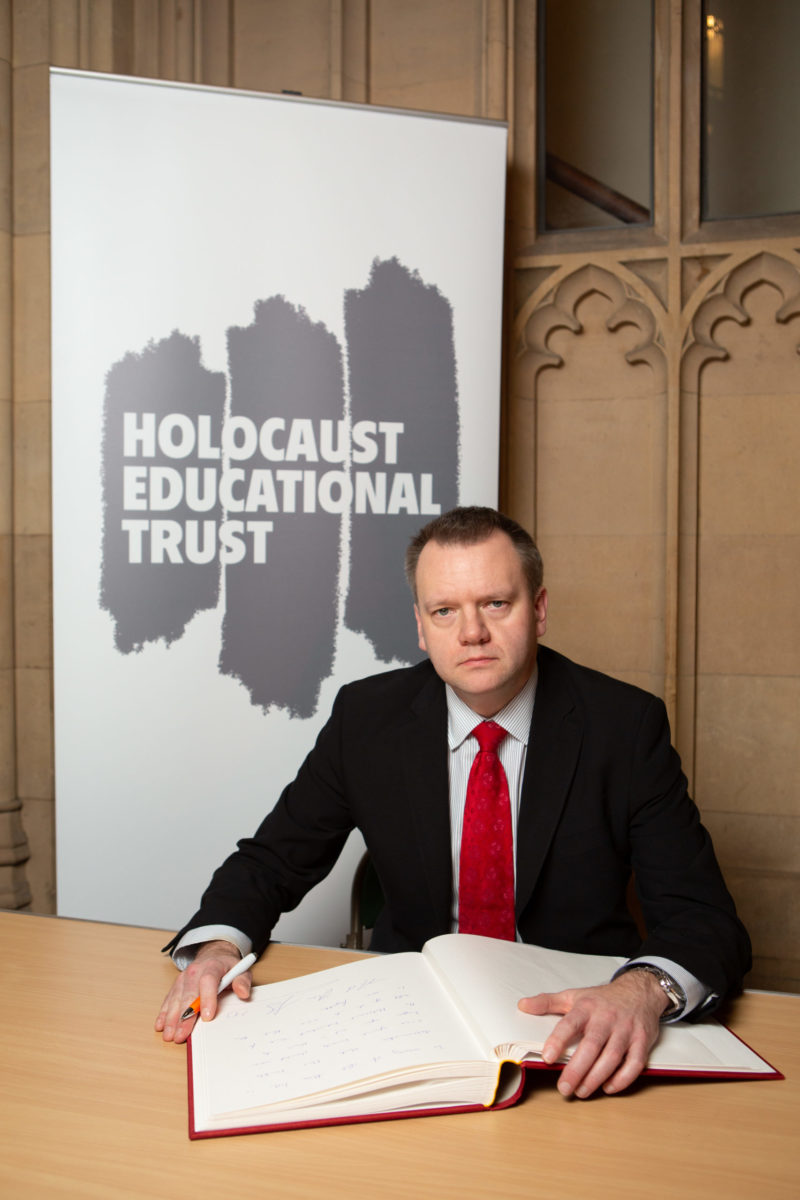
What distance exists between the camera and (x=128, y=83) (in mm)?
3010

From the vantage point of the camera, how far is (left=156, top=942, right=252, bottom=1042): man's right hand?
1293 millimetres

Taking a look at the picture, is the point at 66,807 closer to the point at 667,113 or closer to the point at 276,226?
the point at 276,226

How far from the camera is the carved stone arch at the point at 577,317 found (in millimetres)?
3529

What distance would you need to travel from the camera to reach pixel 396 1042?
1132mm

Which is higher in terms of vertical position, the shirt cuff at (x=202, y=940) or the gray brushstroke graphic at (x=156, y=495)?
the gray brushstroke graphic at (x=156, y=495)

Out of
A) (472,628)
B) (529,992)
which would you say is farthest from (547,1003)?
(472,628)

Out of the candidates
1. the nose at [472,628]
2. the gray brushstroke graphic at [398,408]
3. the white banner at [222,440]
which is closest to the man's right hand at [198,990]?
the nose at [472,628]

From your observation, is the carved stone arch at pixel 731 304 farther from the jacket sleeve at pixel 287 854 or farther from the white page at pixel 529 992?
the white page at pixel 529 992

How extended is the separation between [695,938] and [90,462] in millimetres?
2246

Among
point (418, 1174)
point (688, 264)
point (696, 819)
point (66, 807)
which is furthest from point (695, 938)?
point (688, 264)

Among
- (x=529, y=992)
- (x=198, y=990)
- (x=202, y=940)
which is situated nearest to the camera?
(x=529, y=992)

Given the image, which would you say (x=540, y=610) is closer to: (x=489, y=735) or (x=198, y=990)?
(x=489, y=735)

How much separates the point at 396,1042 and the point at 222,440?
2206mm

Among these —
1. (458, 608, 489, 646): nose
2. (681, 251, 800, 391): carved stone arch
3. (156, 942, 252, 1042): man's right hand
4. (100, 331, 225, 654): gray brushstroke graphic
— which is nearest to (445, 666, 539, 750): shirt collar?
(458, 608, 489, 646): nose
